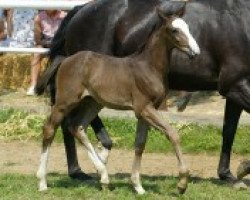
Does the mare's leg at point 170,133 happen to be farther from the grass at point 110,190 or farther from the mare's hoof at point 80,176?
the mare's hoof at point 80,176

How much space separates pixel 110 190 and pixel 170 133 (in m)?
0.92

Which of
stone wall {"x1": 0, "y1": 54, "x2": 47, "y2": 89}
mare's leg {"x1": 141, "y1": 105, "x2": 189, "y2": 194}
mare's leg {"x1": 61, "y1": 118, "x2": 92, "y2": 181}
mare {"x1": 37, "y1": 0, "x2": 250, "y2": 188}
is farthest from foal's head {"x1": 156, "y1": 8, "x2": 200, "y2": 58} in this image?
stone wall {"x1": 0, "y1": 54, "x2": 47, "y2": 89}

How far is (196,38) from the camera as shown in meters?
8.44

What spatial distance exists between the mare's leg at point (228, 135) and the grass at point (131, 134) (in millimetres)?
1315

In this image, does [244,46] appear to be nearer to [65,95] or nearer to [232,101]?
[232,101]

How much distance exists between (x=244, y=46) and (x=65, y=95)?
1.80m

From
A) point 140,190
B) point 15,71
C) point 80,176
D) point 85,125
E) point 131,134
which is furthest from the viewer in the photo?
point 15,71

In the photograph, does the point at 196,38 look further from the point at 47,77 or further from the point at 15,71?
the point at 15,71

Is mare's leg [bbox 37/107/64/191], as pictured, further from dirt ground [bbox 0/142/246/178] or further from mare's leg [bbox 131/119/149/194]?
dirt ground [bbox 0/142/246/178]

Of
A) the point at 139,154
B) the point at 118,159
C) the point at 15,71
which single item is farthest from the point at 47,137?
the point at 15,71

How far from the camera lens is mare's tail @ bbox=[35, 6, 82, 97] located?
8227mm

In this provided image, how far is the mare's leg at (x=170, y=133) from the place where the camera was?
725cm

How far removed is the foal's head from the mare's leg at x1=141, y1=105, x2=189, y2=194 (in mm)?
582

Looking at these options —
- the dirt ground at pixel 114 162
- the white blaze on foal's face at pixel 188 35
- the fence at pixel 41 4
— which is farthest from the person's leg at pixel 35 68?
the white blaze on foal's face at pixel 188 35
